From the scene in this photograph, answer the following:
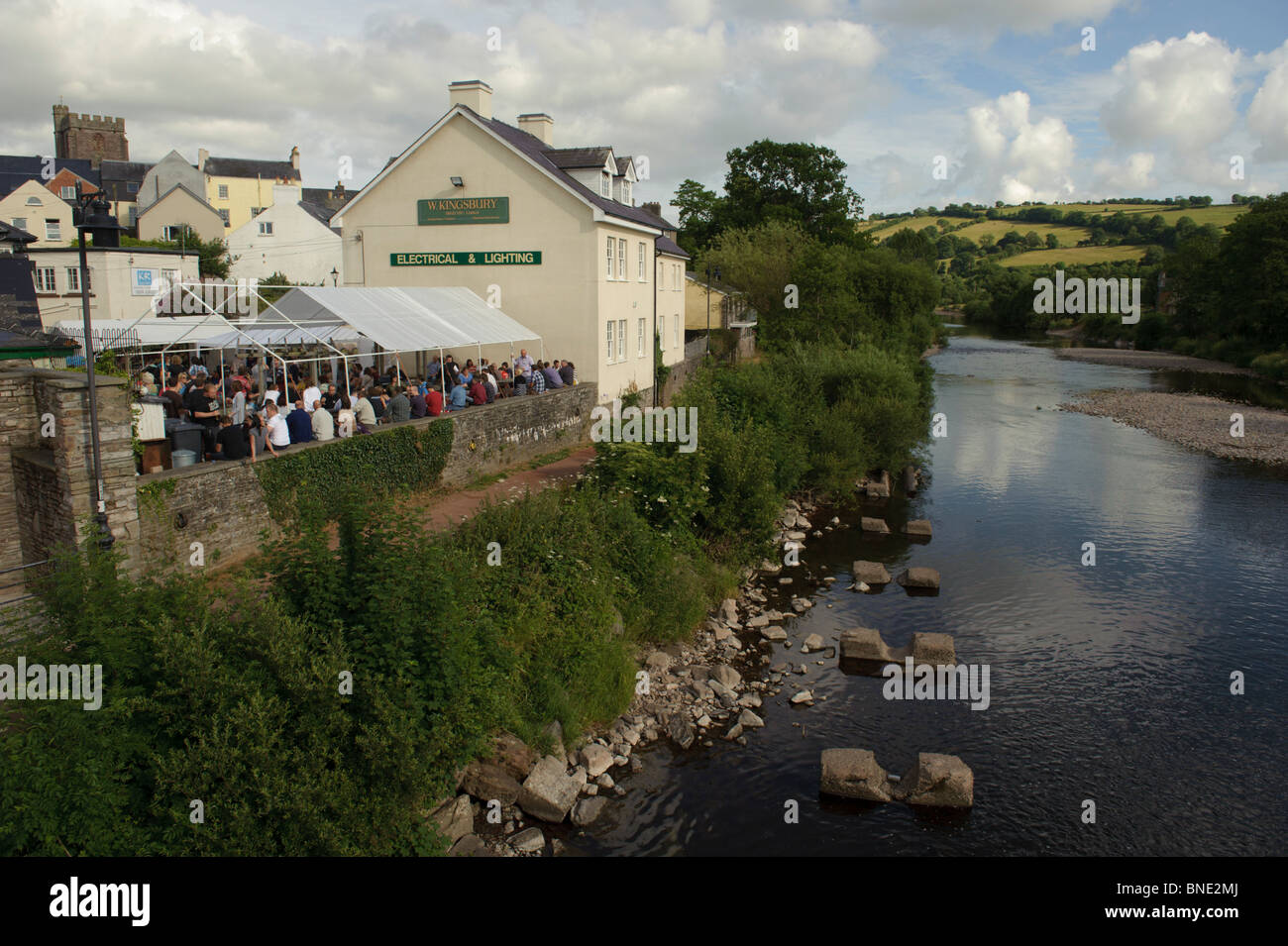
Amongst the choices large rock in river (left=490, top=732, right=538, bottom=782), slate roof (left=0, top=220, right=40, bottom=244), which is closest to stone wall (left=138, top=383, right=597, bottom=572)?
large rock in river (left=490, top=732, right=538, bottom=782)

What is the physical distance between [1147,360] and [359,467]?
66538mm

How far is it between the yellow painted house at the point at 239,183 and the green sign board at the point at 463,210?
4826cm

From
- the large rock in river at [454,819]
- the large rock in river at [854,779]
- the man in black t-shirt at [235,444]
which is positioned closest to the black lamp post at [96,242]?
the man in black t-shirt at [235,444]

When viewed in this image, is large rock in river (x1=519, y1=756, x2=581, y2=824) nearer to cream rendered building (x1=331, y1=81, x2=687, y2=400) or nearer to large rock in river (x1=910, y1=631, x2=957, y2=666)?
large rock in river (x1=910, y1=631, x2=957, y2=666)

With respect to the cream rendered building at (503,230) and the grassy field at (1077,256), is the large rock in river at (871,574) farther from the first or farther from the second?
the grassy field at (1077,256)

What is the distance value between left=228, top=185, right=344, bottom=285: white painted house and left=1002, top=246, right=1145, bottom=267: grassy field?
93558 mm

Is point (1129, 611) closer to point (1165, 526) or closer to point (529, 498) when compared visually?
point (1165, 526)

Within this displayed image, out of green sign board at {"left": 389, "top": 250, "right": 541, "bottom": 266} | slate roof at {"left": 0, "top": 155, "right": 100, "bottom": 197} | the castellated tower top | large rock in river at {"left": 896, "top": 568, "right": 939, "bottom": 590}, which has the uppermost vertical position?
the castellated tower top

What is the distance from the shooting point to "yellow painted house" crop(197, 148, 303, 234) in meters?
69.4

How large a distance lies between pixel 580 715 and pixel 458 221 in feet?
63.4

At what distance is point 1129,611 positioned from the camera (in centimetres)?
1756

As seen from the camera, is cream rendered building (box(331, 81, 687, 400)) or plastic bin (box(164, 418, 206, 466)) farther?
cream rendered building (box(331, 81, 687, 400))

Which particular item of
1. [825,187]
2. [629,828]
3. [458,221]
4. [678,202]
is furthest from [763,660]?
[678,202]
